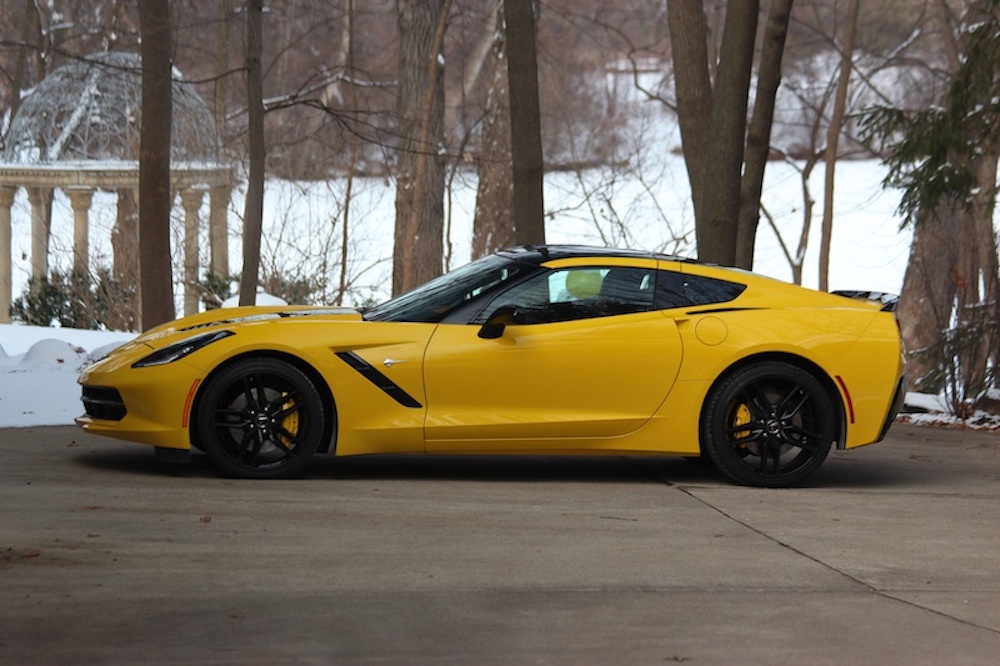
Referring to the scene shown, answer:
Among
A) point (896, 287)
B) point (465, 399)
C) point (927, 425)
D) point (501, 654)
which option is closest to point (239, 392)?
point (465, 399)

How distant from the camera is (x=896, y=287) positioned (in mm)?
42625

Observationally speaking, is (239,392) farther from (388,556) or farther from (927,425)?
(927,425)

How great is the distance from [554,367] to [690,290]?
0.96 m

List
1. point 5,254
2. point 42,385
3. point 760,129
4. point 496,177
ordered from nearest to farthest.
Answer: point 42,385, point 760,129, point 5,254, point 496,177

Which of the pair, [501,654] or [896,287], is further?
[896,287]

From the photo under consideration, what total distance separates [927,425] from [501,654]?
9.29 meters

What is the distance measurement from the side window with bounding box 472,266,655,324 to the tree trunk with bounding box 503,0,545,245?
21.5ft

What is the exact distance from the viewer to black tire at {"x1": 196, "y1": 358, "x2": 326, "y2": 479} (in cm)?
766

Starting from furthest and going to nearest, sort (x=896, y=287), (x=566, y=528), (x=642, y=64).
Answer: (x=642, y=64) < (x=896, y=287) < (x=566, y=528)

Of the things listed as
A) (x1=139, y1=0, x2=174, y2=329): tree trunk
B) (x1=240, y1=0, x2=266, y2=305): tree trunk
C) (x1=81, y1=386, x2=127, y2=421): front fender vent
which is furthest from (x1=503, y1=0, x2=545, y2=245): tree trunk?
(x1=81, y1=386, x2=127, y2=421): front fender vent

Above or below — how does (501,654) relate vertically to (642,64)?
below

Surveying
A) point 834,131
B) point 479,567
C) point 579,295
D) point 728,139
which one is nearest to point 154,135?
point 728,139

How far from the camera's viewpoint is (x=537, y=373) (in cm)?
786

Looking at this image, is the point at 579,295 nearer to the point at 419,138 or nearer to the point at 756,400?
the point at 756,400
